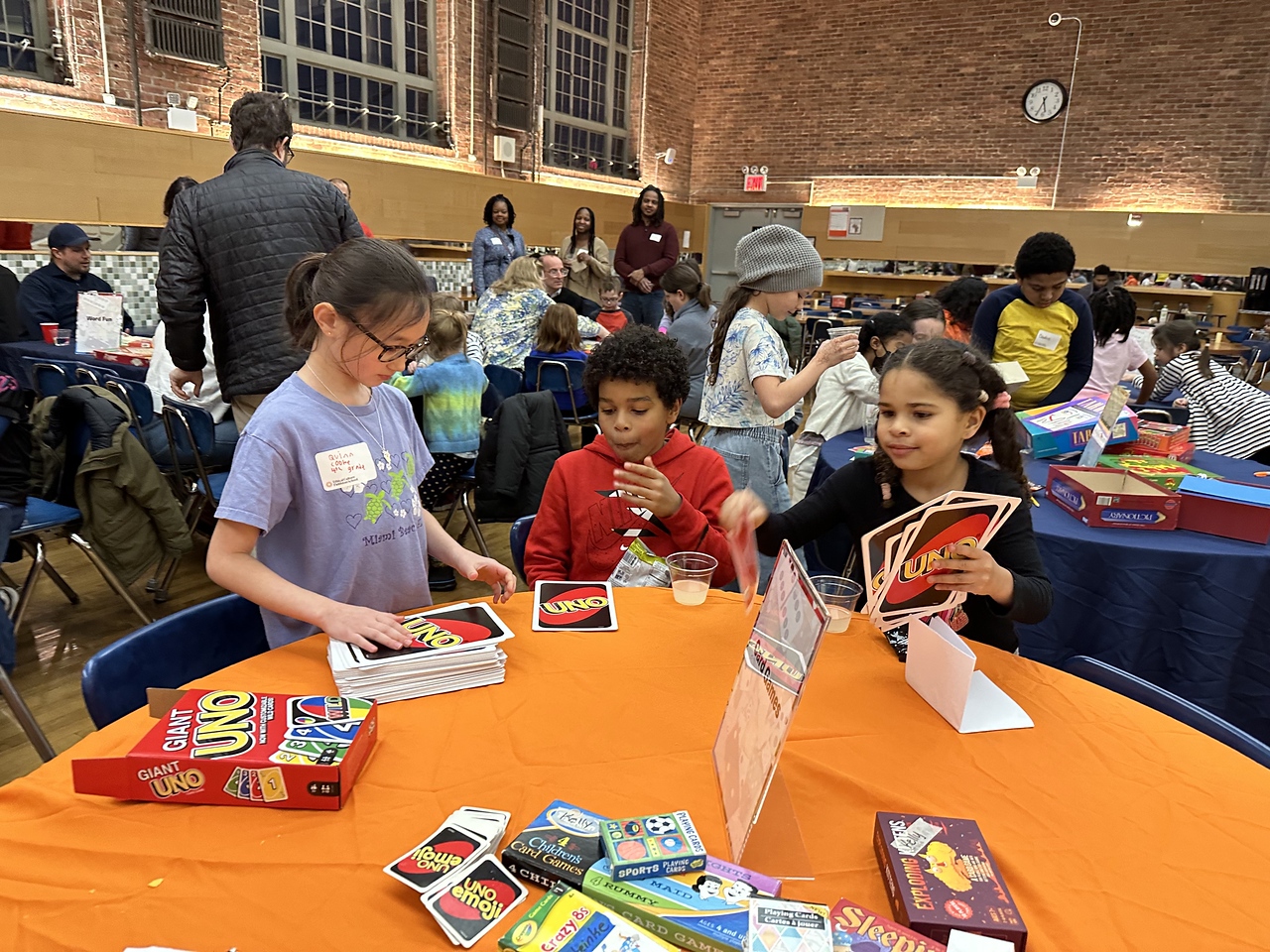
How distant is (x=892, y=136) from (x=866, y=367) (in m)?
9.89

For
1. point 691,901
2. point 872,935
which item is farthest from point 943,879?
point 691,901

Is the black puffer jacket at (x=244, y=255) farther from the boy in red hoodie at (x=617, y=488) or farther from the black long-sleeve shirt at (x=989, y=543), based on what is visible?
the black long-sleeve shirt at (x=989, y=543)

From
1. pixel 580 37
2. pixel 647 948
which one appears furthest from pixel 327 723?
pixel 580 37

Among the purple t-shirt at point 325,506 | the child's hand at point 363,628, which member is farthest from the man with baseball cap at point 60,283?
the child's hand at point 363,628

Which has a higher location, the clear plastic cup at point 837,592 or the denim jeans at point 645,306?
the denim jeans at point 645,306

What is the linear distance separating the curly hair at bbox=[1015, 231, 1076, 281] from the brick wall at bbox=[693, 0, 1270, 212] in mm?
8965

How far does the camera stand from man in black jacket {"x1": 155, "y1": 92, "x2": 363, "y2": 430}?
279 centimetres

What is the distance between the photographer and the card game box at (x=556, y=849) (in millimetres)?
840

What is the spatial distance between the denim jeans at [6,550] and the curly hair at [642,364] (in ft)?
5.25

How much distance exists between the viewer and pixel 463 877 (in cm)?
85

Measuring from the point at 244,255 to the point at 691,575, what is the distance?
2154mm

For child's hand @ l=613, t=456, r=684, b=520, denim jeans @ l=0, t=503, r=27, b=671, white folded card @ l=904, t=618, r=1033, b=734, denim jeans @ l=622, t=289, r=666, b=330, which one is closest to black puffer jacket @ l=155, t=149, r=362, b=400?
denim jeans @ l=0, t=503, r=27, b=671

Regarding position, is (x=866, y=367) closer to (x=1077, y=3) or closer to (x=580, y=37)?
(x=580, y=37)

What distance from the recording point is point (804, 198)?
12633mm
